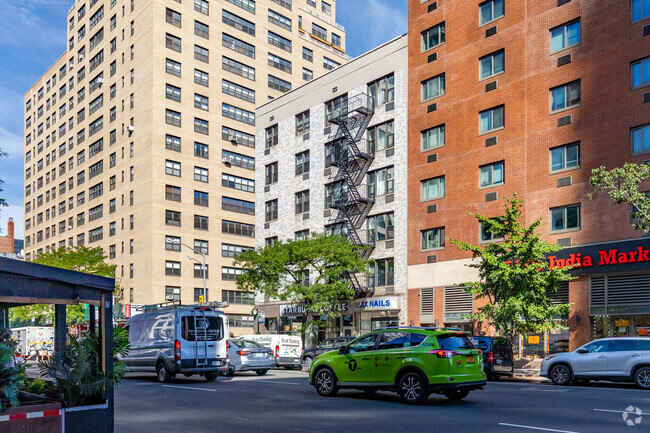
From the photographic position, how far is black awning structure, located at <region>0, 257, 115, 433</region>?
8039 mm

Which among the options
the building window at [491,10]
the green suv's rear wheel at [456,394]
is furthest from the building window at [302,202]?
the green suv's rear wheel at [456,394]

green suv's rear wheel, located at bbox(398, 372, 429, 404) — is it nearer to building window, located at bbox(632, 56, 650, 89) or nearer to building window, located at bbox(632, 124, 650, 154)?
building window, located at bbox(632, 124, 650, 154)

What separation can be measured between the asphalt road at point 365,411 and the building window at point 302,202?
28675mm

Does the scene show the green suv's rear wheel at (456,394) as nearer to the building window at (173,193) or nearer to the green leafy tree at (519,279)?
the green leafy tree at (519,279)

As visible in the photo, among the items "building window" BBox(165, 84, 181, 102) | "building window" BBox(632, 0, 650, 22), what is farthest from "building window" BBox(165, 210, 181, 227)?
"building window" BBox(632, 0, 650, 22)

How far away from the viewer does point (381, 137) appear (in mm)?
42156

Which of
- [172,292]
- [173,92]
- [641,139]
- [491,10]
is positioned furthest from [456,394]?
[173,92]

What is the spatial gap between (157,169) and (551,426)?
186ft

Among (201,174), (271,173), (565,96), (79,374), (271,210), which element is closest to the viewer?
(79,374)

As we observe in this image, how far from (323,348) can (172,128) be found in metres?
42.0

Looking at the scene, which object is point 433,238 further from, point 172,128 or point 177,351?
point 172,128

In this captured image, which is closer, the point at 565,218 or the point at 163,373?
the point at 163,373

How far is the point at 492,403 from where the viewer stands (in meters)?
15.2

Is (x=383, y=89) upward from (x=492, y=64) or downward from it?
upward
